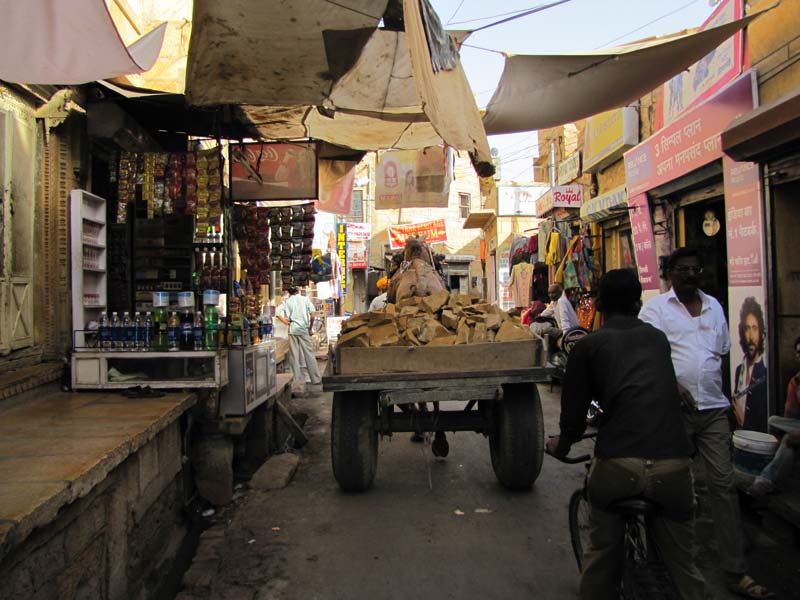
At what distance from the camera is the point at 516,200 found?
22.0 metres

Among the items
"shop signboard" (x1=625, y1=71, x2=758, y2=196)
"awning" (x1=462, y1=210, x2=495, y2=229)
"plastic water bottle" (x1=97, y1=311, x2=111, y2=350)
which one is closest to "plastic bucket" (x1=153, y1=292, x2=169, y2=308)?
"plastic water bottle" (x1=97, y1=311, x2=111, y2=350)

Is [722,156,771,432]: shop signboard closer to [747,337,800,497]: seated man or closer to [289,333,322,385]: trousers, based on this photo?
[747,337,800,497]: seated man

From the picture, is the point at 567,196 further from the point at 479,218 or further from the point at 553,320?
the point at 479,218

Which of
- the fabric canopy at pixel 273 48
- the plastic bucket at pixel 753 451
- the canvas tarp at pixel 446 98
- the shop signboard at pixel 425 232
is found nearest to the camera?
the canvas tarp at pixel 446 98

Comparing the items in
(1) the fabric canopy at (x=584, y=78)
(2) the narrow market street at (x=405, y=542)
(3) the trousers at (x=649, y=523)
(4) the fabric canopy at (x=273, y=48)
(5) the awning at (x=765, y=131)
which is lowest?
(2) the narrow market street at (x=405, y=542)

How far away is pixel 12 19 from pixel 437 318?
352 cm

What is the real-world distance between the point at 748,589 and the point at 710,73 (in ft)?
18.4

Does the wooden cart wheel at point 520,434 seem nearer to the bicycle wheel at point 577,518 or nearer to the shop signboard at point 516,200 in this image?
the bicycle wheel at point 577,518

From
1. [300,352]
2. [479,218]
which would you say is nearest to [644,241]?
[300,352]

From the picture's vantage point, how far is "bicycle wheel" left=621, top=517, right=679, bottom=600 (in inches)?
91.3

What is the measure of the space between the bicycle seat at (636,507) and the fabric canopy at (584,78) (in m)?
3.88

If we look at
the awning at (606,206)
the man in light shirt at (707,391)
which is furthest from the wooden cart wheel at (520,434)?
the awning at (606,206)

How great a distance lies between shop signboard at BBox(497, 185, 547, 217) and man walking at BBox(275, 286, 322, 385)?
1384cm

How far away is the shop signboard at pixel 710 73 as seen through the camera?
18.7ft
